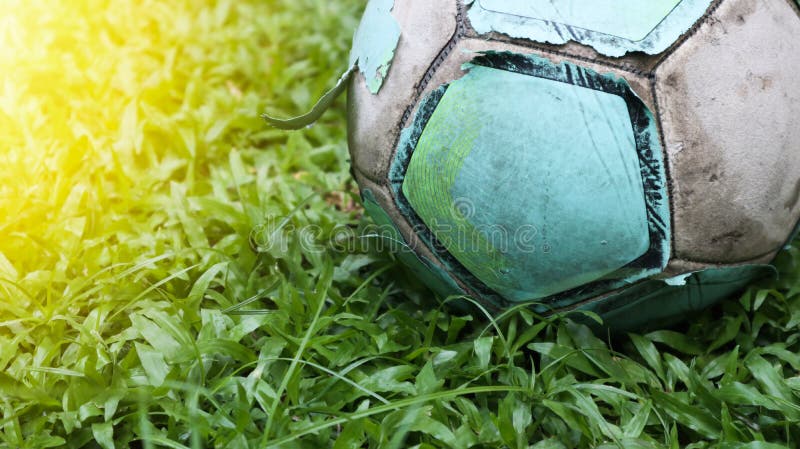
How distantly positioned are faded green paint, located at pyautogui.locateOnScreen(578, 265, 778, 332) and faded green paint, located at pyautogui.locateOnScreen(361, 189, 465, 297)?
32cm

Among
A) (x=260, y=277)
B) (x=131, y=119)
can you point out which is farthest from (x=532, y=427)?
(x=131, y=119)

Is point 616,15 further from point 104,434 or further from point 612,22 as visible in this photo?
point 104,434

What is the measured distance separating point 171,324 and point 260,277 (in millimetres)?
340

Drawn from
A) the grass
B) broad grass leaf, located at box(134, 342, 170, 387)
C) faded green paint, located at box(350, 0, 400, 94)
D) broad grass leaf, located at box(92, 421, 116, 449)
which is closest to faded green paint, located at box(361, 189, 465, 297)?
the grass

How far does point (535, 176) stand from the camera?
153 cm

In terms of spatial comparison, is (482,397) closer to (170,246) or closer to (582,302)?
(582,302)

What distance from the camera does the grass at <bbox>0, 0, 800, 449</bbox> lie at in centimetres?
165

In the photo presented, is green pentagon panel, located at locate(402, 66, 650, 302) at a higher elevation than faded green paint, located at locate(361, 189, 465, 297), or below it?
higher

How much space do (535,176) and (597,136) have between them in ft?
0.47

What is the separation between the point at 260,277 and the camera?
212 centimetres

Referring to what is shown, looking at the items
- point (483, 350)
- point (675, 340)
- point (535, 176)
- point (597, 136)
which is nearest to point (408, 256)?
point (483, 350)

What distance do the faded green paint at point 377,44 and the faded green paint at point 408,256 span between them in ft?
0.93

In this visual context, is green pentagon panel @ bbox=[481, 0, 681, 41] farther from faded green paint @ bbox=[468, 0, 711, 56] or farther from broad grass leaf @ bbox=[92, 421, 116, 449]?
broad grass leaf @ bbox=[92, 421, 116, 449]

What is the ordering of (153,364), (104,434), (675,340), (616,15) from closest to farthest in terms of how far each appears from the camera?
(616,15) → (104,434) → (153,364) → (675,340)
